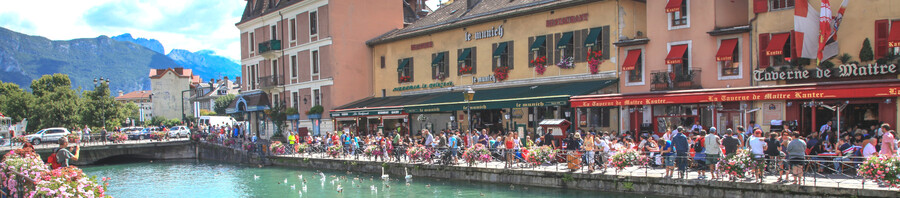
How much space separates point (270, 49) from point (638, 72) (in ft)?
92.4

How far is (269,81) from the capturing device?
158 feet

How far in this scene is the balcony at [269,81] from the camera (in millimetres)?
47500

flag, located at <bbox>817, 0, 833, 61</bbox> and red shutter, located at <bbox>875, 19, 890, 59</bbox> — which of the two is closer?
red shutter, located at <bbox>875, 19, 890, 59</bbox>

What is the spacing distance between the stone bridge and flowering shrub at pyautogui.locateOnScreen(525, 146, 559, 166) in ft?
102

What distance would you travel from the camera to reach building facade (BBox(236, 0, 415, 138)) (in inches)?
1652

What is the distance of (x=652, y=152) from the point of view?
19578 mm

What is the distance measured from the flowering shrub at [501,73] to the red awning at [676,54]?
896 centimetres

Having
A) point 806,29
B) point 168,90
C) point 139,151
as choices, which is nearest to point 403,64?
point 139,151

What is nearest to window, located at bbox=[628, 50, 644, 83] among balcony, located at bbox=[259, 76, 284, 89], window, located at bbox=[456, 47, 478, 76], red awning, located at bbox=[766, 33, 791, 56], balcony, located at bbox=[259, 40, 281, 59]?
red awning, located at bbox=[766, 33, 791, 56]

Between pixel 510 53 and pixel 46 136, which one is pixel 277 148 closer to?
pixel 510 53

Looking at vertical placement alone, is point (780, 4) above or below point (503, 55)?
above

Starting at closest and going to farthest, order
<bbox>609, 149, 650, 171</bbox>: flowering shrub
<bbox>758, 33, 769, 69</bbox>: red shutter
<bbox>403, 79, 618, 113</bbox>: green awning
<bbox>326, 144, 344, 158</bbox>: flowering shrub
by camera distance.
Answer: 1. <bbox>609, 149, 650, 171</bbox>: flowering shrub
2. <bbox>758, 33, 769, 69</bbox>: red shutter
3. <bbox>403, 79, 618, 113</bbox>: green awning
4. <bbox>326, 144, 344, 158</bbox>: flowering shrub

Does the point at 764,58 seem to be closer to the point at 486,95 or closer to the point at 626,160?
the point at 626,160

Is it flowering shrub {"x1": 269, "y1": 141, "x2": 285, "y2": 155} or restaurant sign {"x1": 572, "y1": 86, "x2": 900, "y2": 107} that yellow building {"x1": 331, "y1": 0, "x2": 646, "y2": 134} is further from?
flowering shrub {"x1": 269, "y1": 141, "x2": 285, "y2": 155}
